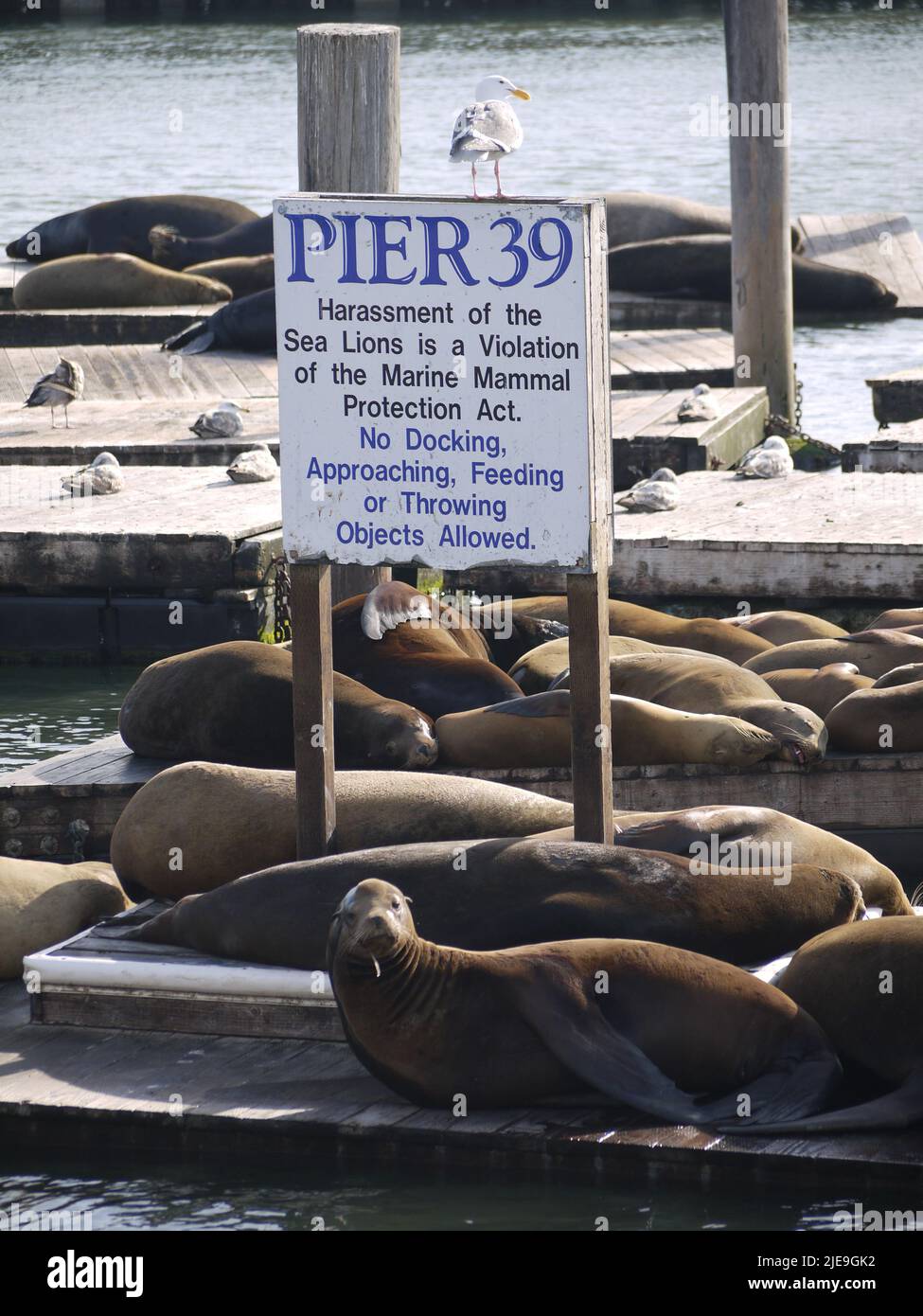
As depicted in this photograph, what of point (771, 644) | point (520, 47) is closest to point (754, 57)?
point (771, 644)

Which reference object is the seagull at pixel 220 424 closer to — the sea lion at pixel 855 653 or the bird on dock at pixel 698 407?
the bird on dock at pixel 698 407

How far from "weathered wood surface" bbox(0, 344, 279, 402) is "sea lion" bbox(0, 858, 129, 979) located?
6.80 m

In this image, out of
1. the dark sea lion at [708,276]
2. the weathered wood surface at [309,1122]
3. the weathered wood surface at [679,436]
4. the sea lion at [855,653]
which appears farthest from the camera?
the dark sea lion at [708,276]

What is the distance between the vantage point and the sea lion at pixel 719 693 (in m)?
6.38

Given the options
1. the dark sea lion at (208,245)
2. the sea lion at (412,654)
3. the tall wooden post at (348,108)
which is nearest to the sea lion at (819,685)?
the sea lion at (412,654)

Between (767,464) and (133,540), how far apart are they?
303cm

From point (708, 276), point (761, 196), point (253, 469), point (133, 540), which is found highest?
point (708, 276)

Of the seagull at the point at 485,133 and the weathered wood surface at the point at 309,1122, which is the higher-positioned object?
the seagull at the point at 485,133

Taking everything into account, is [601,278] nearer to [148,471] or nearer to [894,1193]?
[894,1193]

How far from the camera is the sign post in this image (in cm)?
502

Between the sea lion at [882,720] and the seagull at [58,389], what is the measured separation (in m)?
6.25

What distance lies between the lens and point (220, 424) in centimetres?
1120

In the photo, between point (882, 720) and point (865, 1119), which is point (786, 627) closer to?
point (882, 720)

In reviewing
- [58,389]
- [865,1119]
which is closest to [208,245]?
[58,389]
